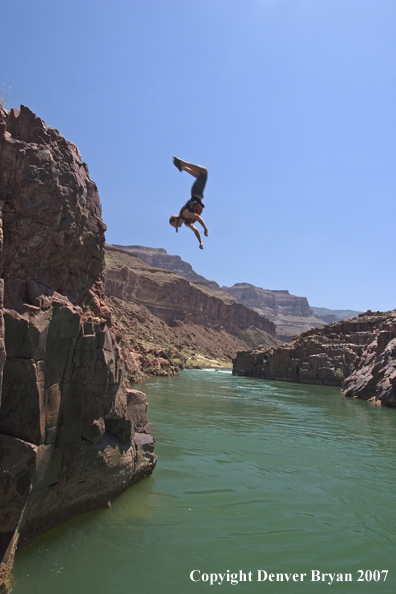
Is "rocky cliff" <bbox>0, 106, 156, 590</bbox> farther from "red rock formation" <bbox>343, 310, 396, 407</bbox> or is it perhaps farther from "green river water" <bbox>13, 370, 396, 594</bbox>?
"red rock formation" <bbox>343, 310, 396, 407</bbox>

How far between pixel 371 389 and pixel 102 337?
1362 inches

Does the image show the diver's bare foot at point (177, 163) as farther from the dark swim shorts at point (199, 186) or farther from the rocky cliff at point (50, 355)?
the rocky cliff at point (50, 355)

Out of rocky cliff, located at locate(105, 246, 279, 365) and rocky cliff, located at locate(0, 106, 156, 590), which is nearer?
rocky cliff, located at locate(0, 106, 156, 590)

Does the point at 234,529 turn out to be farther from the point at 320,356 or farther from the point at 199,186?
the point at 320,356

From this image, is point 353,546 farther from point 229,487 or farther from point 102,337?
point 102,337

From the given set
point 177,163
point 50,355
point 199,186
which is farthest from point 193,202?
point 50,355

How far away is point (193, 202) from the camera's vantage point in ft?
31.6

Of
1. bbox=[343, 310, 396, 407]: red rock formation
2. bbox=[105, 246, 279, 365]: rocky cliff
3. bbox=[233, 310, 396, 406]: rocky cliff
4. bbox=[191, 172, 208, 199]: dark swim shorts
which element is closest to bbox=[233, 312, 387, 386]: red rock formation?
bbox=[233, 310, 396, 406]: rocky cliff

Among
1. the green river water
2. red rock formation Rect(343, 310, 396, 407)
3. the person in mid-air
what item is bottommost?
the green river water

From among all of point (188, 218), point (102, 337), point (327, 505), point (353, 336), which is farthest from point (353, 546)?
point (353, 336)

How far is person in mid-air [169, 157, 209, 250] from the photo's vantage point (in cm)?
930

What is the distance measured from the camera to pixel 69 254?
28.2 ft

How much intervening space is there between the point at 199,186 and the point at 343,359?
2317 inches

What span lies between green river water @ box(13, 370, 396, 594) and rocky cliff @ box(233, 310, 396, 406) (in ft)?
76.0
